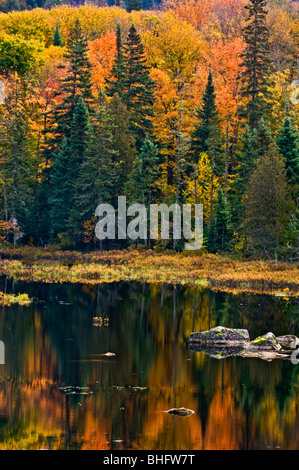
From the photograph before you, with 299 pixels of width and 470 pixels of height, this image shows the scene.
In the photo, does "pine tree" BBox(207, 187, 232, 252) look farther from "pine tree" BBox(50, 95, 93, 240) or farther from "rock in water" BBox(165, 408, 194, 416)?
"rock in water" BBox(165, 408, 194, 416)

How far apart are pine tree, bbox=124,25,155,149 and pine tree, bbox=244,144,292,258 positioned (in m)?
19.5

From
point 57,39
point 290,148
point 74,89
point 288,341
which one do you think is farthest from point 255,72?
point 57,39

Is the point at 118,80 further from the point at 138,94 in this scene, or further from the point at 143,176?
the point at 143,176

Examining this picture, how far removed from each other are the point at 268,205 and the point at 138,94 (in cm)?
2530

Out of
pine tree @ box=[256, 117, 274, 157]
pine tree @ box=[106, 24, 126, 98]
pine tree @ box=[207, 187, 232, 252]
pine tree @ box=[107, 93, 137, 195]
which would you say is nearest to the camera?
pine tree @ box=[256, 117, 274, 157]

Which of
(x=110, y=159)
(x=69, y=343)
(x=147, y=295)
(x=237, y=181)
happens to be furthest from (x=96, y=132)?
(x=69, y=343)

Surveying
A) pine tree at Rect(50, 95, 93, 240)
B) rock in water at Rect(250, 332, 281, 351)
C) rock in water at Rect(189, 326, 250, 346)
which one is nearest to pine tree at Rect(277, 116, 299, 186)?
pine tree at Rect(50, 95, 93, 240)

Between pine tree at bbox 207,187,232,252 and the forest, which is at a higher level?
the forest

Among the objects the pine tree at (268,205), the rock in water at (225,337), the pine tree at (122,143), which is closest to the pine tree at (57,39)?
the pine tree at (122,143)

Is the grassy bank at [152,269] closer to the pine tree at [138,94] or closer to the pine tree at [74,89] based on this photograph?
the pine tree at [74,89]

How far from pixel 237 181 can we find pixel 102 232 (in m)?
11.8

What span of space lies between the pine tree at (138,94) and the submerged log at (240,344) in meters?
42.3

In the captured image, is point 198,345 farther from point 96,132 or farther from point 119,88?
point 119,88

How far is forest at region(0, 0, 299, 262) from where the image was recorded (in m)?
57.1
